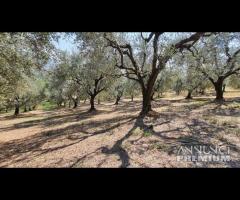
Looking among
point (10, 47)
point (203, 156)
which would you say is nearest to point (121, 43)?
point (10, 47)

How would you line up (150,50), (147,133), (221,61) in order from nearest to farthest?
(147,133) → (150,50) → (221,61)

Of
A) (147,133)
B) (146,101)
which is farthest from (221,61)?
(147,133)

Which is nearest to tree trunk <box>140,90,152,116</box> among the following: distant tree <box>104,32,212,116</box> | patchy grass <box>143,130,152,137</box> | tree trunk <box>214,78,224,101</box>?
distant tree <box>104,32,212,116</box>

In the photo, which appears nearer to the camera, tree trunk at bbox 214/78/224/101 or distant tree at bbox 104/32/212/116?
distant tree at bbox 104/32/212/116

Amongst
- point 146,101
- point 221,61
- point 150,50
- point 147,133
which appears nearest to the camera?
point 147,133

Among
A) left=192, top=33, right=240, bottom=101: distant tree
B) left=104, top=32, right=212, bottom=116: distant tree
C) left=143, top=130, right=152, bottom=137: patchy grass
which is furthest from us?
left=192, top=33, right=240, bottom=101: distant tree

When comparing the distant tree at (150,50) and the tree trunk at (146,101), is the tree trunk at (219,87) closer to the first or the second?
the distant tree at (150,50)

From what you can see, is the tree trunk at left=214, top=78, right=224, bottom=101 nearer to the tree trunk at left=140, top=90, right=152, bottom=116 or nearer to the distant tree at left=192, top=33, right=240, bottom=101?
the distant tree at left=192, top=33, right=240, bottom=101

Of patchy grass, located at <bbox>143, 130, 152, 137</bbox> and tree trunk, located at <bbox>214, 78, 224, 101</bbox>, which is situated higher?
tree trunk, located at <bbox>214, 78, 224, 101</bbox>

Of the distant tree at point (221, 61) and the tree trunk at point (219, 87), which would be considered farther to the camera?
the tree trunk at point (219, 87)

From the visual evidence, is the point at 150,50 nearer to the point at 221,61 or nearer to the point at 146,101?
the point at 146,101

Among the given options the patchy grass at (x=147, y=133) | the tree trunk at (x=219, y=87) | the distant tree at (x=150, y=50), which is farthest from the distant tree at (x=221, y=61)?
the patchy grass at (x=147, y=133)
